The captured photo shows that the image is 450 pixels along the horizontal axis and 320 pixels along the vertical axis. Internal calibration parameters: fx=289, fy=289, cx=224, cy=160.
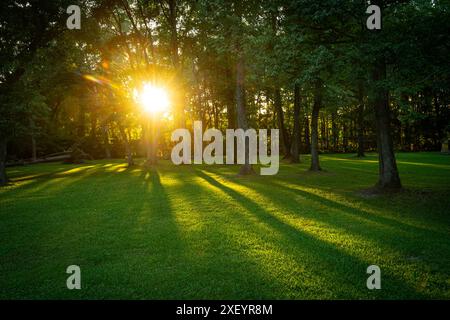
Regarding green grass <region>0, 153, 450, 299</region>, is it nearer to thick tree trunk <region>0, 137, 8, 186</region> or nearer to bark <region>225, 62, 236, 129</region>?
thick tree trunk <region>0, 137, 8, 186</region>

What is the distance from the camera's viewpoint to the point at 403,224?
9.04 m

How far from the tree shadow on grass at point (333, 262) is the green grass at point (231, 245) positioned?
1.0 inches

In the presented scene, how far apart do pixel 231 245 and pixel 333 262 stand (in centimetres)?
252

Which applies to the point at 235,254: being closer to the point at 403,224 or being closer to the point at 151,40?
the point at 403,224

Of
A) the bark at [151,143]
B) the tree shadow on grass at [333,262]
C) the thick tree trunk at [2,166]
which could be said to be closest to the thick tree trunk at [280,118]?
the bark at [151,143]

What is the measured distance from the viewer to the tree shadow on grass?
5.24 m

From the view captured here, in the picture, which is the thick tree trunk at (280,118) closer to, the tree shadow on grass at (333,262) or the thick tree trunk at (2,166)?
the thick tree trunk at (2,166)

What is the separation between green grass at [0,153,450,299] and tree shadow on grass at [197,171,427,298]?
25 millimetres

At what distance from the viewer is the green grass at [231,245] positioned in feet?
17.9

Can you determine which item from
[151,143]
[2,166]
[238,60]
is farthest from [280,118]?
[2,166]

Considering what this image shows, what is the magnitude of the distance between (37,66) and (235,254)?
81.1 feet

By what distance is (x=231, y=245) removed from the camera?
756 cm

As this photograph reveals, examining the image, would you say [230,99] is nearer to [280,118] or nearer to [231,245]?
[280,118]
